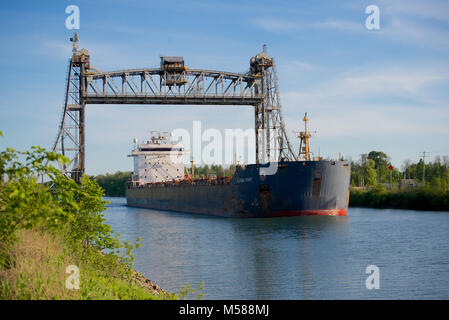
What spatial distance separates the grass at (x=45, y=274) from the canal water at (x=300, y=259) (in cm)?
388

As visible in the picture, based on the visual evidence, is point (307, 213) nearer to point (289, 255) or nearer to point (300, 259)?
point (289, 255)

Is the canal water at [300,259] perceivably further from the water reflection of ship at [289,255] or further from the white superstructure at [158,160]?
the white superstructure at [158,160]

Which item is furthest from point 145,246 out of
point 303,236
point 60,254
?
point 60,254

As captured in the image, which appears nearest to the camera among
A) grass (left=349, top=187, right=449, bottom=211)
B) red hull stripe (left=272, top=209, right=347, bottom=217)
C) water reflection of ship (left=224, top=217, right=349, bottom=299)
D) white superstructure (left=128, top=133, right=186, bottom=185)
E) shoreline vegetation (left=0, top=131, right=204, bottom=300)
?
shoreline vegetation (left=0, top=131, right=204, bottom=300)

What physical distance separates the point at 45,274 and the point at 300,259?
437 inches

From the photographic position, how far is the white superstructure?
183ft

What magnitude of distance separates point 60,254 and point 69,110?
28.8 metres

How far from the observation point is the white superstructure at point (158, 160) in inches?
2201

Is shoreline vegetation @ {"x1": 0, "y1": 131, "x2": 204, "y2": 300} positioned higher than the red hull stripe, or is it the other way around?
shoreline vegetation @ {"x1": 0, "y1": 131, "x2": 204, "y2": 300}

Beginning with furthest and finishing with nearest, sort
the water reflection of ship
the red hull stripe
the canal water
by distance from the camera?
the red hull stripe, the water reflection of ship, the canal water

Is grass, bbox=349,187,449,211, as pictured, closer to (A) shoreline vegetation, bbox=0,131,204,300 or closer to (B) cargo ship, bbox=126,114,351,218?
(B) cargo ship, bbox=126,114,351,218

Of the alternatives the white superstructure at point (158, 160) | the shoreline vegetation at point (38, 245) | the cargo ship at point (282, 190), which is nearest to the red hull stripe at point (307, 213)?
the cargo ship at point (282, 190)

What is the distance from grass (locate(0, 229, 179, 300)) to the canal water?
388cm

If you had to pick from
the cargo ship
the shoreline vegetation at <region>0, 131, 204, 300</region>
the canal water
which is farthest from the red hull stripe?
the shoreline vegetation at <region>0, 131, 204, 300</region>
